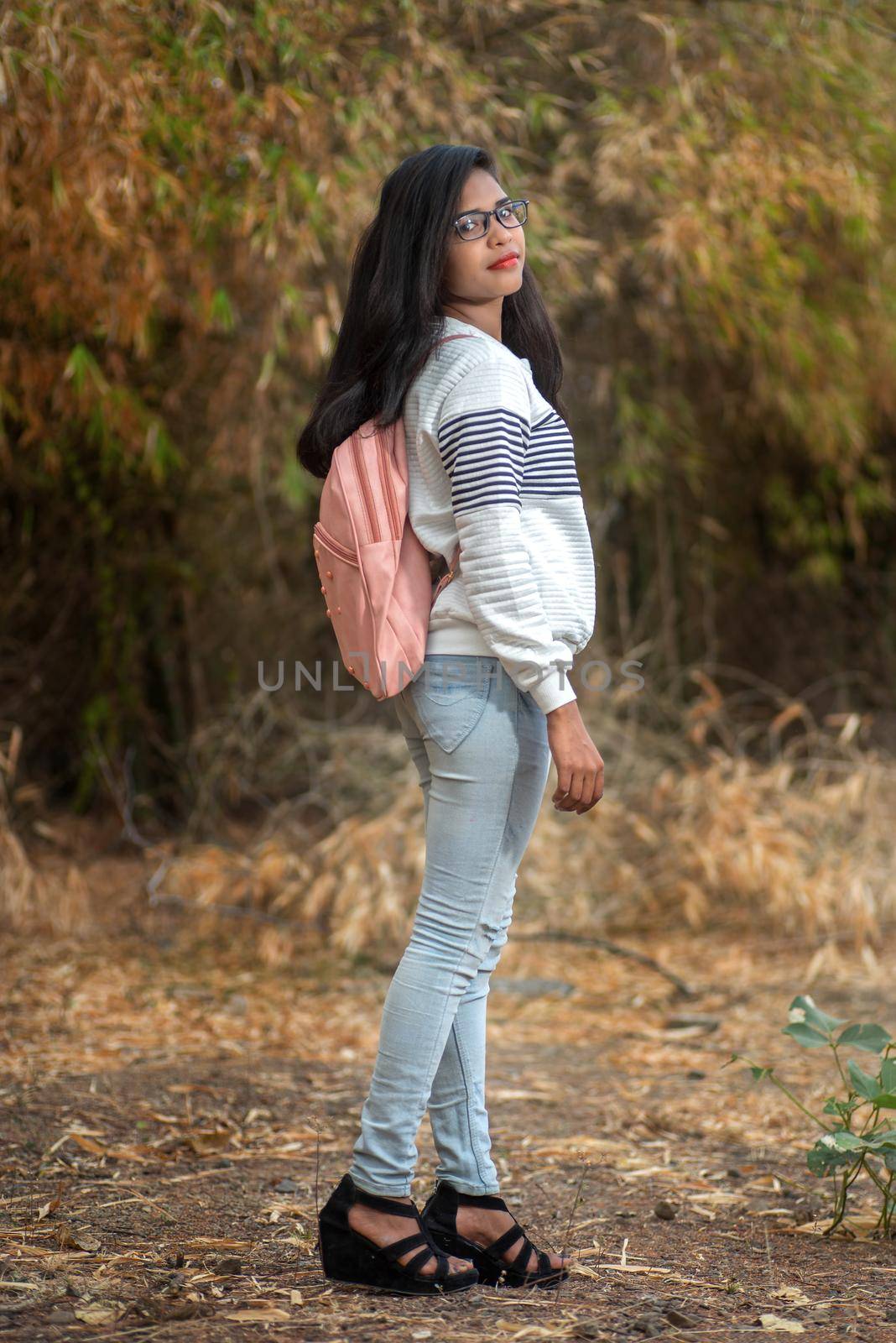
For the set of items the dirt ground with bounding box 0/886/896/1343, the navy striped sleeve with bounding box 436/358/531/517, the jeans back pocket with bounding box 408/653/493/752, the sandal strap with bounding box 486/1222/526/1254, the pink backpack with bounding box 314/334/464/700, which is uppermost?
the navy striped sleeve with bounding box 436/358/531/517

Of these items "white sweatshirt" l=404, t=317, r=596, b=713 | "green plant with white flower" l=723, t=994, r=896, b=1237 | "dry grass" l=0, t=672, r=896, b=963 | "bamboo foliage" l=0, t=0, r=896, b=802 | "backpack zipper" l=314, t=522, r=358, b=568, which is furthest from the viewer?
"dry grass" l=0, t=672, r=896, b=963

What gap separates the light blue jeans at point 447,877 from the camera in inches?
58.0

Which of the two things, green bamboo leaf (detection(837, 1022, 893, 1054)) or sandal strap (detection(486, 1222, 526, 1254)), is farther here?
green bamboo leaf (detection(837, 1022, 893, 1054))

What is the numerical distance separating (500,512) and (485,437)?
0.08 m

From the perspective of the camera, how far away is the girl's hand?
4.64 ft

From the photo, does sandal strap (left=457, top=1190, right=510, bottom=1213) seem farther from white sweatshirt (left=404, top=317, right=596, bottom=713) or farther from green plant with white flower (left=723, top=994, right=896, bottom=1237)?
white sweatshirt (left=404, top=317, right=596, bottom=713)

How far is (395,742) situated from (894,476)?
2.66 m

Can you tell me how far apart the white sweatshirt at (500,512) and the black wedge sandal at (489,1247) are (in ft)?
1.94

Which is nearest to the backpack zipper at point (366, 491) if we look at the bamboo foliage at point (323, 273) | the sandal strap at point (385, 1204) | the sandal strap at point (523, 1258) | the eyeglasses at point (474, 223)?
the eyeglasses at point (474, 223)

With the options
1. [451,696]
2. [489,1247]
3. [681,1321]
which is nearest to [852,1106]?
[681,1321]

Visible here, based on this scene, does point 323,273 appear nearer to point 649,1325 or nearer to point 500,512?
point 500,512

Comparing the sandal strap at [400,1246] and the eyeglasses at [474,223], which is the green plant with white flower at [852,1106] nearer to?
the sandal strap at [400,1246]

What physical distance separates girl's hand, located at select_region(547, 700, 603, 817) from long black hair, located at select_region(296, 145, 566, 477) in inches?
15.2

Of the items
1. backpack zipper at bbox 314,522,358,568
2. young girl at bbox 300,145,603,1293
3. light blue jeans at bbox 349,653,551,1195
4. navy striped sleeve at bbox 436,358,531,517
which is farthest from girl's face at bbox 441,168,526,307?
light blue jeans at bbox 349,653,551,1195
